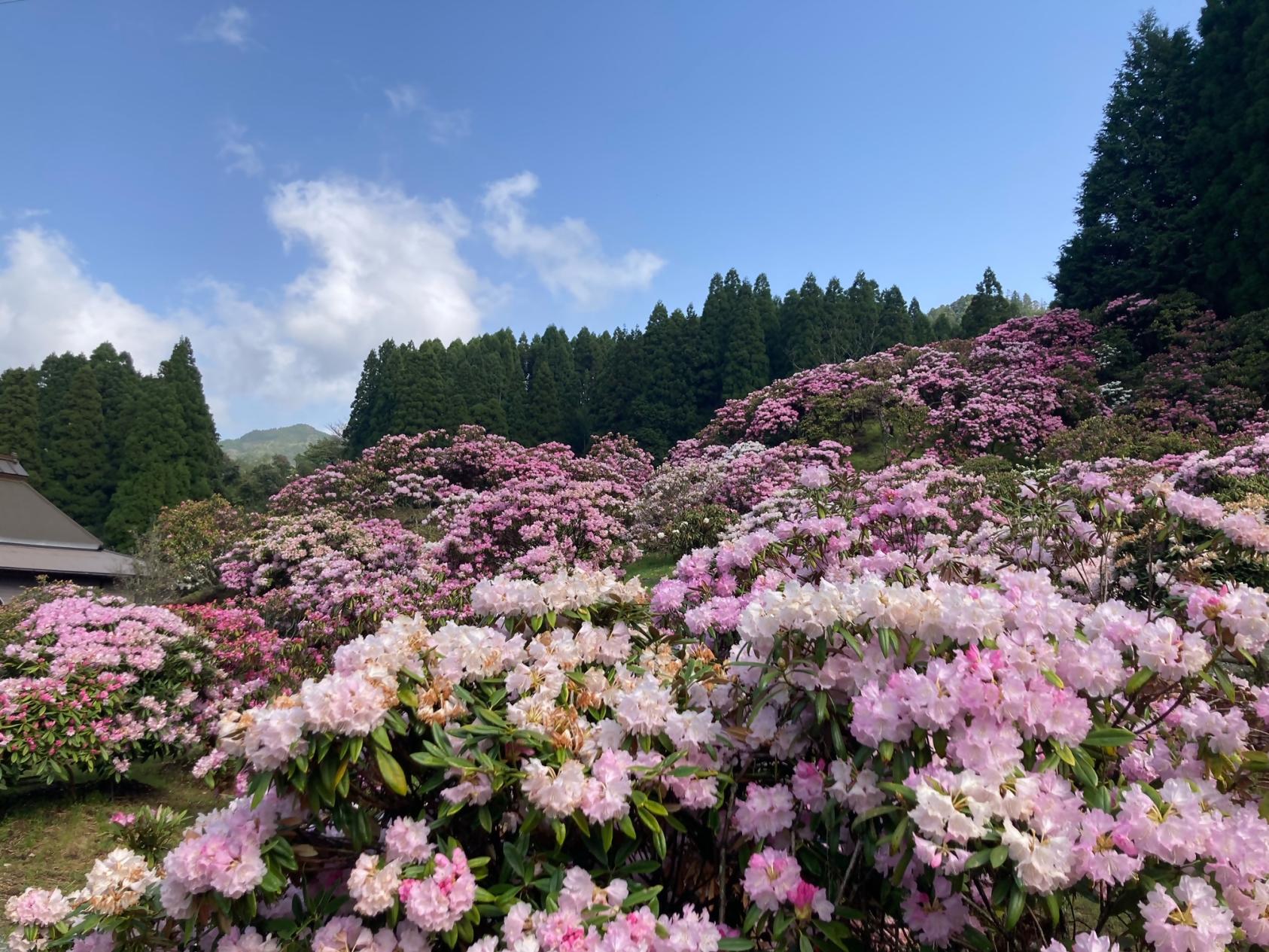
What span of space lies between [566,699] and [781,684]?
1.81 ft

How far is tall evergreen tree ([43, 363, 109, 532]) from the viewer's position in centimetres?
2823

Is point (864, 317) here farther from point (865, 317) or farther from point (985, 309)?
point (985, 309)

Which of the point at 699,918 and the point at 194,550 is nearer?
the point at 699,918

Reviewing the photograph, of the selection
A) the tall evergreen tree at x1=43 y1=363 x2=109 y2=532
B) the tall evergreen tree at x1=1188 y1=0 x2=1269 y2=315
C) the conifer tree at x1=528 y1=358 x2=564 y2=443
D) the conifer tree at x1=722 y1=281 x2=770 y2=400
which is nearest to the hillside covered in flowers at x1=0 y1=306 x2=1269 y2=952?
the tall evergreen tree at x1=1188 y1=0 x2=1269 y2=315

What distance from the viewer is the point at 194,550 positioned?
43.8 ft

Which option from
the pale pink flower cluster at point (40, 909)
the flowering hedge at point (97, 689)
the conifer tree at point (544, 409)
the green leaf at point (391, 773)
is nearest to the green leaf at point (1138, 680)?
the green leaf at point (391, 773)

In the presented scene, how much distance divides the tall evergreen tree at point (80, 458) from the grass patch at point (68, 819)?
28604 millimetres

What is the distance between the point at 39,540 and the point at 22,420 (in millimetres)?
16209

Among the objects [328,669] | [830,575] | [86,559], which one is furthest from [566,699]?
[86,559]

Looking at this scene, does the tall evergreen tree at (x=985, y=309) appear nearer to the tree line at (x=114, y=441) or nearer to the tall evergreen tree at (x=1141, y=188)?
the tall evergreen tree at (x=1141, y=188)

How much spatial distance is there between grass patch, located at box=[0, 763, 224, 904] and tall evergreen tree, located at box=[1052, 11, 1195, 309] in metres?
19.3

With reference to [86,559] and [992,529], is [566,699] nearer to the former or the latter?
[992,529]

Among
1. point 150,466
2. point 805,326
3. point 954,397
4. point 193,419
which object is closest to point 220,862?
point 954,397

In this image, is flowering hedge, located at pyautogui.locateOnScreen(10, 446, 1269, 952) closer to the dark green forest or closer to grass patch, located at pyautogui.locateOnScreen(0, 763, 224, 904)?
grass patch, located at pyautogui.locateOnScreen(0, 763, 224, 904)
